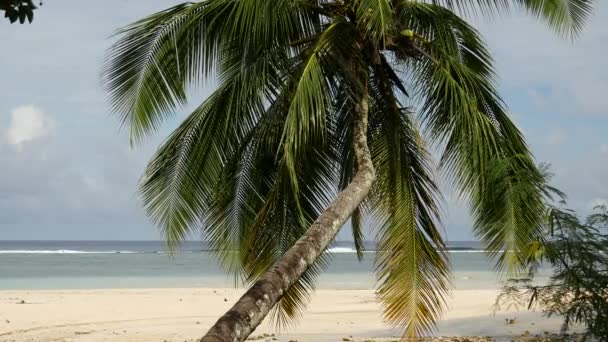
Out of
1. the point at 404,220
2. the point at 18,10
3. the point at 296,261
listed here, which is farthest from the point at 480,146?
the point at 18,10

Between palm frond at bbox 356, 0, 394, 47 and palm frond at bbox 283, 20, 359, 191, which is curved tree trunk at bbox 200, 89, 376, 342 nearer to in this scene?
palm frond at bbox 283, 20, 359, 191

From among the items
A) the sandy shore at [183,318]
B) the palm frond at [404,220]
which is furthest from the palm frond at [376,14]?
the sandy shore at [183,318]

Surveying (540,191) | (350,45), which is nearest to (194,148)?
(350,45)

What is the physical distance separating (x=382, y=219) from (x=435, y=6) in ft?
8.80

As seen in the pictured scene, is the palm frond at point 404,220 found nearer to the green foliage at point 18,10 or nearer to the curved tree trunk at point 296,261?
the curved tree trunk at point 296,261

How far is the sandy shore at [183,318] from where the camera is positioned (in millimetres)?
14867

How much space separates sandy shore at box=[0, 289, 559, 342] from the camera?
1487cm

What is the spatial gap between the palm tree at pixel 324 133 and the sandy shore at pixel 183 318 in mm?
4090

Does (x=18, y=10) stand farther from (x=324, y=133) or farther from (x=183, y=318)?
(x=183, y=318)

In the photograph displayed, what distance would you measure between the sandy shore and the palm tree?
409cm

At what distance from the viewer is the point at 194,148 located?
33.1 feet

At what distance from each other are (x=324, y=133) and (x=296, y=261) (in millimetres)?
3401

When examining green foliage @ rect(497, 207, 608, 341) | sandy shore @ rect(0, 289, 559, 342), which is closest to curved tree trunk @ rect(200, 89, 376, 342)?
green foliage @ rect(497, 207, 608, 341)

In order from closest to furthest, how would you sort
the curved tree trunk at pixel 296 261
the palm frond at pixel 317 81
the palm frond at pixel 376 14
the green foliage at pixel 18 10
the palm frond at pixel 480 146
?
the green foliage at pixel 18 10 < the curved tree trunk at pixel 296 261 < the palm frond at pixel 376 14 < the palm frond at pixel 317 81 < the palm frond at pixel 480 146
